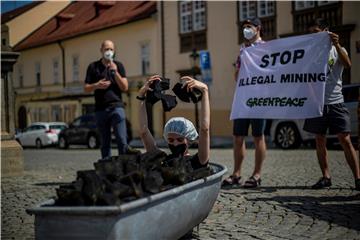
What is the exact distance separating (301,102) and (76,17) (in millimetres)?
38721

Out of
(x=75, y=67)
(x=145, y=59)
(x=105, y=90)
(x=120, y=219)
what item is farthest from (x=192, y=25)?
(x=120, y=219)

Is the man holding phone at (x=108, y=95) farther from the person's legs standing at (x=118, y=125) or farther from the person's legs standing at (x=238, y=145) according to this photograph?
the person's legs standing at (x=238, y=145)

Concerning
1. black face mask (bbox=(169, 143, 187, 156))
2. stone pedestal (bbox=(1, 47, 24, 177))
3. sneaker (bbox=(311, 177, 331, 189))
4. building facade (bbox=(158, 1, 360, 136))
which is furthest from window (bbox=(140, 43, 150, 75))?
black face mask (bbox=(169, 143, 187, 156))

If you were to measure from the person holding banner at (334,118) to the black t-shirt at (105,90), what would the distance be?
253cm

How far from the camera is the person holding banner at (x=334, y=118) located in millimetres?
6324

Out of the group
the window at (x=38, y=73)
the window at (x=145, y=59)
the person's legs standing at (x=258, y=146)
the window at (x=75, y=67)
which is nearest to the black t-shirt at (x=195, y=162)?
the person's legs standing at (x=258, y=146)

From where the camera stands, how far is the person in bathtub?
13.3 ft

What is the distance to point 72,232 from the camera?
2.71m

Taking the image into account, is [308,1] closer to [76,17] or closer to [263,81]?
[263,81]

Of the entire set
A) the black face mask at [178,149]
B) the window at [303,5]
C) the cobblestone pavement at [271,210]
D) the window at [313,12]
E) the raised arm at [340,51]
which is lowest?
the cobblestone pavement at [271,210]

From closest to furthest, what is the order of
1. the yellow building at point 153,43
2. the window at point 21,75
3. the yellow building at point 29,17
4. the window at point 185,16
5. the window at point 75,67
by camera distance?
the yellow building at point 153,43 < the window at point 185,16 < the window at point 75,67 < the window at point 21,75 < the yellow building at point 29,17

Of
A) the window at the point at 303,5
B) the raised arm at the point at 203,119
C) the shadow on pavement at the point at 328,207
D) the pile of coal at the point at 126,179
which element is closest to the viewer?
the pile of coal at the point at 126,179

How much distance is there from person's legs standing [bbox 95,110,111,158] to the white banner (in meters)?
1.67

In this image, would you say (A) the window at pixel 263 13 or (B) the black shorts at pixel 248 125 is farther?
(A) the window at pixel 263 13
